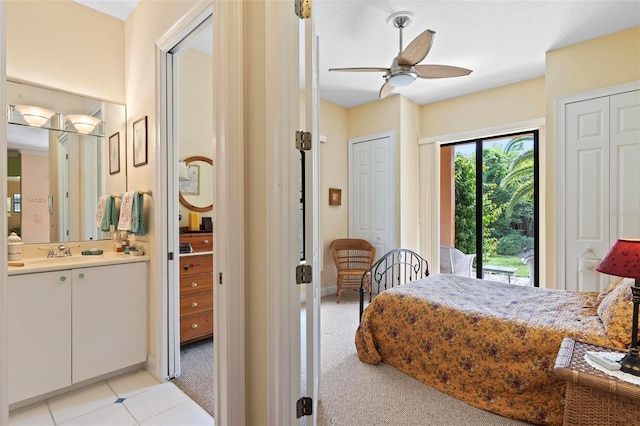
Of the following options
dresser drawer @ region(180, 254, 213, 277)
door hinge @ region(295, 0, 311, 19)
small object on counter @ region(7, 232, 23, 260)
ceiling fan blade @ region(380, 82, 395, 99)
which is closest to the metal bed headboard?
ceiling fan blade @ region(380, 82, 395, 99)

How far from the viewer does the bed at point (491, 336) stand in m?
1.76

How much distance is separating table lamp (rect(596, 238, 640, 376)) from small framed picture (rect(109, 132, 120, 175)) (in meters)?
3.41

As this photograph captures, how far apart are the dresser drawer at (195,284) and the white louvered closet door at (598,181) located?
352cm

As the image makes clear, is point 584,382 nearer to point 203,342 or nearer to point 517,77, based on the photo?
point 203,342

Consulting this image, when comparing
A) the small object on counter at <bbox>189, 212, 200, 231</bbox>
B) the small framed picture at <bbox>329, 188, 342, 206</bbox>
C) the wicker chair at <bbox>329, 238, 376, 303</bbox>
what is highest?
the small framed picture at <bbox>329, 188, 342, 206</bbox>

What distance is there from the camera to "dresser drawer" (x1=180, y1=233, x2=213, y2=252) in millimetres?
2807

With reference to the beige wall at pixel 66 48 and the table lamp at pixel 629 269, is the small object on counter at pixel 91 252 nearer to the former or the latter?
the beige wall at pixel 66 48

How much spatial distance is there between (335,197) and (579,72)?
3.11 m

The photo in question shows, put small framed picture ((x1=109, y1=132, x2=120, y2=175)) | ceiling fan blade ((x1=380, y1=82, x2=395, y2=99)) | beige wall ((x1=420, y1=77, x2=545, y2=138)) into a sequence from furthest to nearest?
beige wall ((x1=420, y1=77, x2=545, y2=138)) < ceiling fan blade ((x1=380, y1=82, x2=395, y2=99)) < small framed picture ((x1=109, y1=132, x2=120, y2=175))

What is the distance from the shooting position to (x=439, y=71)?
2.77 metres

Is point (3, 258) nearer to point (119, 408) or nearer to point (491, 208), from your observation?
point (119, 408)

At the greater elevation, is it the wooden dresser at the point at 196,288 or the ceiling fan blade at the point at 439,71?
the ceiling fan blade at the point at 439,71

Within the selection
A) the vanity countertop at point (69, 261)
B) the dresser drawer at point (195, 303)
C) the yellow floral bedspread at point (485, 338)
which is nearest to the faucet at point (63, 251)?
the vanity countertop at point (69, 261)

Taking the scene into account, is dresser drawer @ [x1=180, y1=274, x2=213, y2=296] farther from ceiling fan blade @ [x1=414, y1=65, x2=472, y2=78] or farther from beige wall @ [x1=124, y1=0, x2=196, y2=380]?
ceiling fan blade @ [x1=414, y1=65, x2=472, y2=78]
